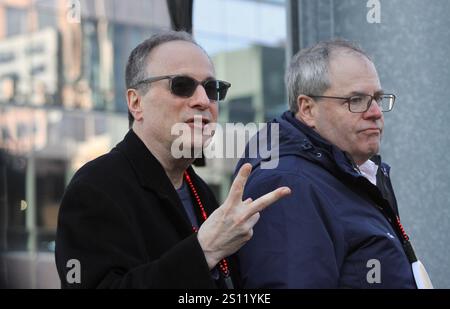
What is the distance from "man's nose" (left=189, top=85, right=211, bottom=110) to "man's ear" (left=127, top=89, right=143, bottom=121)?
196 millimetres

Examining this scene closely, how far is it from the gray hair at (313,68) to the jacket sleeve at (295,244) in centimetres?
46

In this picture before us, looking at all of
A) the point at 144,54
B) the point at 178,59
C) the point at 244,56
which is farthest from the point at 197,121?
the point at 244,56

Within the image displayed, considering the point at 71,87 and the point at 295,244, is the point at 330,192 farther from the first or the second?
the point at 71,87

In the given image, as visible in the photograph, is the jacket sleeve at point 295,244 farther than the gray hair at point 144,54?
No

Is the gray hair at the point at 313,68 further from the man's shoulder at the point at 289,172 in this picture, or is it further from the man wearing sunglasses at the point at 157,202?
the man wearing sunglasses at the point at 157,202

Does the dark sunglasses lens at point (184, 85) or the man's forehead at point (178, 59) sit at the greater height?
the man's forehead at point (178, 59)

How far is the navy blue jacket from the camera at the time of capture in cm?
295

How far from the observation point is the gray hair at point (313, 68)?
11.2 feet

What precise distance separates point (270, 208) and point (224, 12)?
21.6 metres

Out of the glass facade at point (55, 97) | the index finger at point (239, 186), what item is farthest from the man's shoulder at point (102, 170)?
the glass facade at point (55, 97)
